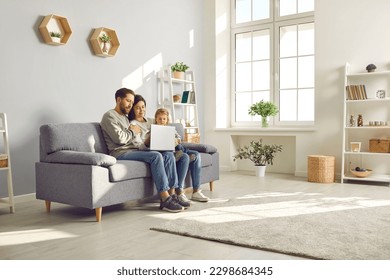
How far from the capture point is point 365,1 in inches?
200

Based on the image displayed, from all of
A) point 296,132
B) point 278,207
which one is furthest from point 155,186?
point 296,132

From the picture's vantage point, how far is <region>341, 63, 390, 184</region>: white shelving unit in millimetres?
4996

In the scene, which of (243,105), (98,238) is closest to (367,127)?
(243,105)

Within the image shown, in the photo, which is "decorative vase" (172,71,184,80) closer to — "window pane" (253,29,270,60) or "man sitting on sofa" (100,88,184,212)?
"window pane" (253,29,270,60)

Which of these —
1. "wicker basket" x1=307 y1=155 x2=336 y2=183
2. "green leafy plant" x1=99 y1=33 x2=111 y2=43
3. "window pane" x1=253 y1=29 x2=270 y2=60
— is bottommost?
"wicker basket" x1=307 y1=155 x2=336 y2=183

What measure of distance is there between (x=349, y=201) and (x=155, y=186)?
1.84m

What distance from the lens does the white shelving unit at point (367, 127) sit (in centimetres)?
500

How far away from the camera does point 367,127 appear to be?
484 cm

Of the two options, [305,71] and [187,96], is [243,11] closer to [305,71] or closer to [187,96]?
[305,71]

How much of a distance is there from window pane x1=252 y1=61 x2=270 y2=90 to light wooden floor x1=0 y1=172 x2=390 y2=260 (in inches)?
111

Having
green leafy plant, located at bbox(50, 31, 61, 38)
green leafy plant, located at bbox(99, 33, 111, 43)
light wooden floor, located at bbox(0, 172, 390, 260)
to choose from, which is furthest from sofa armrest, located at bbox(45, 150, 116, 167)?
green leafy plant, located at bbox(99, 33, 111, 43)
